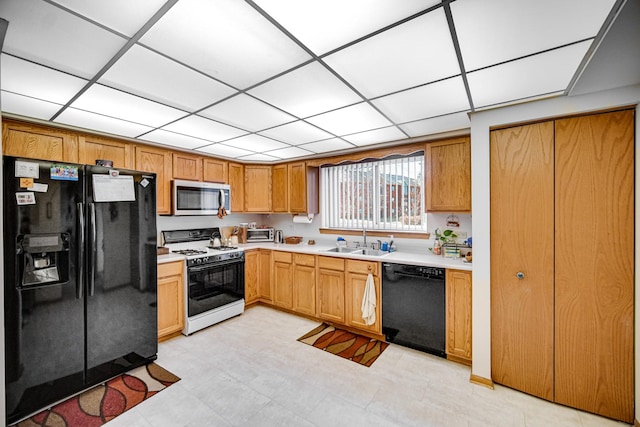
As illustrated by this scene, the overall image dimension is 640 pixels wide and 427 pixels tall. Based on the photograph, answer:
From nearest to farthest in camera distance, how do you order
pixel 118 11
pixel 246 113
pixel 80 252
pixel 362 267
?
pixel 118 11, pixel 80 252, pixel 246 113, pixel 362 267

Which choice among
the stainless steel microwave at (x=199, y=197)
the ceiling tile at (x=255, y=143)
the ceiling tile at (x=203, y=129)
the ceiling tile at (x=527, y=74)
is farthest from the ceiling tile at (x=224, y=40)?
the stainless steel microwave at (x=199, y=197)

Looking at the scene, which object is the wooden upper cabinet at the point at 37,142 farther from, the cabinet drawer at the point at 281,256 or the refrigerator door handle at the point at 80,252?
the cabinet drawer at the point at 281,256

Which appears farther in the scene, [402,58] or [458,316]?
[458,316]

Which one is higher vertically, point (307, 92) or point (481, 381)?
point (307, 92)

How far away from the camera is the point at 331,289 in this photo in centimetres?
346

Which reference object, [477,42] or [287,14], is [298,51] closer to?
[287,14]

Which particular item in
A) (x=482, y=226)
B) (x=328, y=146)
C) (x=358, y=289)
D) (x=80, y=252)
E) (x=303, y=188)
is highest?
(x=328, y=146)

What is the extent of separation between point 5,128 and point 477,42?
3.52 m

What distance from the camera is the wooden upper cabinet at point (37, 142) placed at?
7.80 ft

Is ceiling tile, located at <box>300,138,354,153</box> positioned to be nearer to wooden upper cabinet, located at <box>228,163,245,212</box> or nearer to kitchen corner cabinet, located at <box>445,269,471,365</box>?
wooden upper cabinet, located at <box>228,163,245,212</box>

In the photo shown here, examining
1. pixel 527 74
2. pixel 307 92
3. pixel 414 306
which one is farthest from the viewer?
pixel 414 306

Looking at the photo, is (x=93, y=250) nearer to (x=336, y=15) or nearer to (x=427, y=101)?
(x=336, y=15)

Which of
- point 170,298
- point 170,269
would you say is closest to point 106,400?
point 170,298

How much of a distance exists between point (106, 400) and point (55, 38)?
7.90ft
